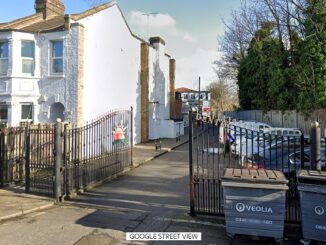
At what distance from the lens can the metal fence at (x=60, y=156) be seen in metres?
9.46

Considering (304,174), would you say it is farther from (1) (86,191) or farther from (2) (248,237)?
(1) (86,191)

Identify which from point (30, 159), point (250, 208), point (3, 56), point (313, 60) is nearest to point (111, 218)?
point (250, 208)

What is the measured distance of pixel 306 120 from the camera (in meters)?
22.5

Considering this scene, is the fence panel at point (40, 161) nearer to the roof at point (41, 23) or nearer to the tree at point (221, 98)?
the roof at point (41, 23)

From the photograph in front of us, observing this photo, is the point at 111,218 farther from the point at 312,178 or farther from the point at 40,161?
the point at 40,161

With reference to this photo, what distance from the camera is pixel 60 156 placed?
30.2 feet

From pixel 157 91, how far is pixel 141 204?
24381 mm

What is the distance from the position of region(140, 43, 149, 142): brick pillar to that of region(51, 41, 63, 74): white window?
10996 millimetres

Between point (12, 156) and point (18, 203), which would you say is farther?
point (12, 156)

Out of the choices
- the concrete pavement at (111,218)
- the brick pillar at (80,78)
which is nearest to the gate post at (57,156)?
the concrete pavement at (111,218)

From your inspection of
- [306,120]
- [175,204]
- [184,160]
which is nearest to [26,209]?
[175,204]

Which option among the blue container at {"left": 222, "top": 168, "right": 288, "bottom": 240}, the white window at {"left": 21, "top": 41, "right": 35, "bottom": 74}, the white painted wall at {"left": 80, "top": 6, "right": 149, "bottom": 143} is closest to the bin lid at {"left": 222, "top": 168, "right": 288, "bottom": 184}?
the blue container at {"left": 222, "top": 168, "right": 288, "bottom": 240}

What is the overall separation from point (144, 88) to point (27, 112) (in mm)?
11883

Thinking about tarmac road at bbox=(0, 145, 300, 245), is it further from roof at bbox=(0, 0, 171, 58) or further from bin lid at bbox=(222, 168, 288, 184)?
roof at bbox=(0, 0, 171, 58)
